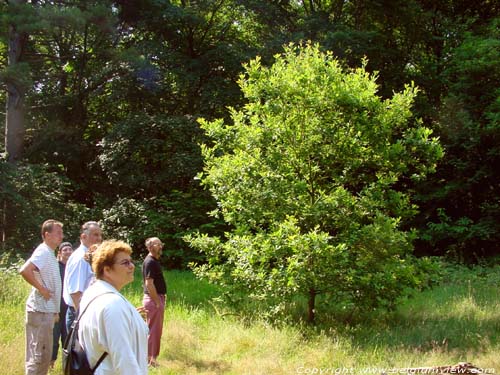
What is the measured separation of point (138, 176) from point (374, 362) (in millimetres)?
13470

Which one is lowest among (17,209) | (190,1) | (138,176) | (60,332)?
(60,332)

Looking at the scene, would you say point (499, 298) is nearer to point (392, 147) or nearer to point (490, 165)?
point (392, 147)

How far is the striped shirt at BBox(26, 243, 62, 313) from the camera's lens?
5.54 m

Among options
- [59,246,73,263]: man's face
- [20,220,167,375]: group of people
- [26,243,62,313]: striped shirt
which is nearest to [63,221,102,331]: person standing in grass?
[20,220,167,375]: group of people

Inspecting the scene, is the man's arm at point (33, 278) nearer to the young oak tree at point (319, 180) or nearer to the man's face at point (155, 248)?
the man's face at point (155, 248)

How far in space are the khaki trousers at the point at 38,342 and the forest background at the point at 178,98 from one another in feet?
36.7

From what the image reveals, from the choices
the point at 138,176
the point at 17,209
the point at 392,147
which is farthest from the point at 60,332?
the point at 138,176

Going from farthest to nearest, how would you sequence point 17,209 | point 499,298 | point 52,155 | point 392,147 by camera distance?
point 52,155 < point 17,209 < point 499,298 < point 392,147

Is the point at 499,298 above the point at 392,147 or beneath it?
beneath

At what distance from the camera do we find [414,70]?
72.6ft

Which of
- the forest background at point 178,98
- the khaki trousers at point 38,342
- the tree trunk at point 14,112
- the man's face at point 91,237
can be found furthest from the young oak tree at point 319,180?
the tree trunk at point 14,112

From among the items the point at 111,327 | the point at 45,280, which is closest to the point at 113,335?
the point at 111,327

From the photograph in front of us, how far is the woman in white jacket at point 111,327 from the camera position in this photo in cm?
291

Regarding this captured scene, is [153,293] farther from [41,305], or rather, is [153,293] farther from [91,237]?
[41,305]
